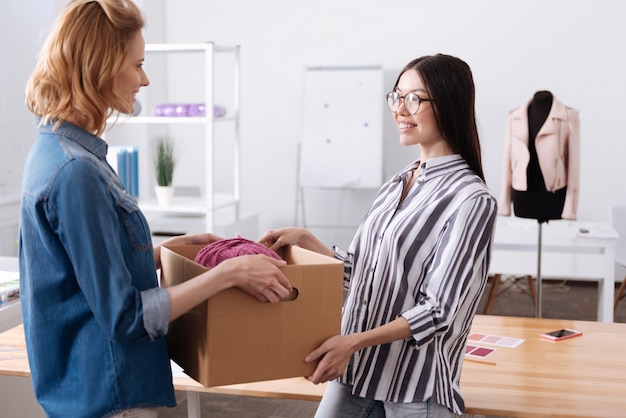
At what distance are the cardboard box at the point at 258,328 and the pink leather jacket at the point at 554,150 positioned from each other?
2920 mm

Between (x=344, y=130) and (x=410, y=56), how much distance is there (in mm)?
930

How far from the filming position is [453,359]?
1828 mm

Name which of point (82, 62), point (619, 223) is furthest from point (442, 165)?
point (619, 223)

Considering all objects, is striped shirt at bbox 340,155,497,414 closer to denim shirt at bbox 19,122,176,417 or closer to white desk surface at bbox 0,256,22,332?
denim shirt at bbox 19,122,176,417

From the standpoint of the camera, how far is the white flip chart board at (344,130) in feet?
21.0

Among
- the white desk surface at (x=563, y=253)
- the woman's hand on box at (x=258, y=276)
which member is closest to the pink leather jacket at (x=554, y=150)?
the white desk surface at (x=563, y=253)

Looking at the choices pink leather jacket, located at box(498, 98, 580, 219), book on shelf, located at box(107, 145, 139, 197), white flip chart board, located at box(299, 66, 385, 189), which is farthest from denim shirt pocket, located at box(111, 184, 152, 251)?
white flip chart board, located at box(299, 66, 385, 189)

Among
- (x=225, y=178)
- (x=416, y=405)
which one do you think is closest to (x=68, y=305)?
(x=416, y=405)

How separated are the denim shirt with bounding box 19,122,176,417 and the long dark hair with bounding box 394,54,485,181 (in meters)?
0.72

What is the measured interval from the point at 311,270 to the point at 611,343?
1.39 metres

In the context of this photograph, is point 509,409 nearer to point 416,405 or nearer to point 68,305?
point 416,405

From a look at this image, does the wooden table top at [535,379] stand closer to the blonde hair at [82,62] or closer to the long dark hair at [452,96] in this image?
the long dark hair at [452,96]

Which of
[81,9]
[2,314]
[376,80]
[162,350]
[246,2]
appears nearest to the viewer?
[81,9]

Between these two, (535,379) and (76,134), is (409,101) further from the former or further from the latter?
(535,379)
